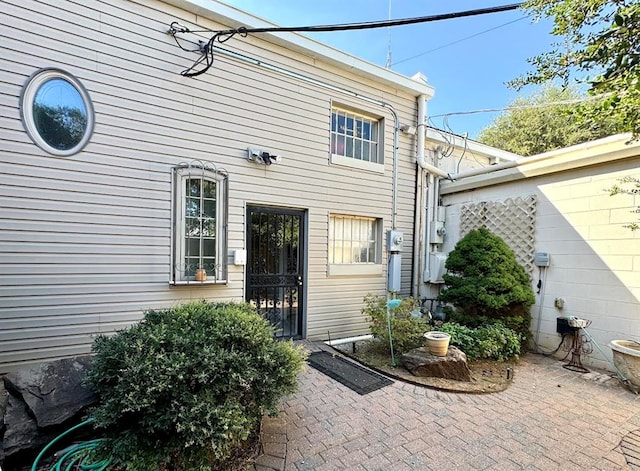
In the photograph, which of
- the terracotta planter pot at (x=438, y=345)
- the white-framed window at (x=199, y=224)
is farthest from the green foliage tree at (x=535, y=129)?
the white-framed window at (x=199, y=224)

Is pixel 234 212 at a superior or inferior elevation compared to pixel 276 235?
superior

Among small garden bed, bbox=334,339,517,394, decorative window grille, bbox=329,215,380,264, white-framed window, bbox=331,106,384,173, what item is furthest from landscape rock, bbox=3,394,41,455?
white-framed window, bbox=331,106,384,173

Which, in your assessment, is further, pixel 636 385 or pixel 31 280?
pixel 636 385

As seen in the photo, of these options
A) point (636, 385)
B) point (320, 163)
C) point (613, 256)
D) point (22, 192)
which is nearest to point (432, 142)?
point (320, 163)

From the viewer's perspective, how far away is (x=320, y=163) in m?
5.16

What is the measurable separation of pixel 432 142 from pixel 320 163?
2880 mm

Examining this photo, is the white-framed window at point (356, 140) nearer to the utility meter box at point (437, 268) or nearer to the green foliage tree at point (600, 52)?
the utility meter box at point (437, 268)

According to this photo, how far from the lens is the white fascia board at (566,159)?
4.07 m

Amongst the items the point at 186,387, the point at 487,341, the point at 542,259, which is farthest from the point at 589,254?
the point at 186,387

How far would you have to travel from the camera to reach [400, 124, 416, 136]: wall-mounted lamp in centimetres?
593

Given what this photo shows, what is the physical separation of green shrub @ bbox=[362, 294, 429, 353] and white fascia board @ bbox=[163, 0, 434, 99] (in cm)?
394

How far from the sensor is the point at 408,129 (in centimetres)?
596

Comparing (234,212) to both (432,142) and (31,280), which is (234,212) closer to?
(31,280)

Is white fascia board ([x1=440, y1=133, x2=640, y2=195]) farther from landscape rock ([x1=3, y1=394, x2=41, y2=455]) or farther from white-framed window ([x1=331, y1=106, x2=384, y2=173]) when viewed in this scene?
landscape rock ([x1=3, y1=394, x2=41, y2=455])
